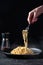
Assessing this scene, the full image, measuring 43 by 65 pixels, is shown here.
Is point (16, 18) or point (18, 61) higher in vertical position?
point (16, 18)

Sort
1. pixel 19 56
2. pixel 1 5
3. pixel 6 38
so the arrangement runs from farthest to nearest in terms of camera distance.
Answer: pixel 1 5 < pixel 6 38 < pixel 19 56

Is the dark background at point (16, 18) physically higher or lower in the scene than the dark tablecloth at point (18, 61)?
higher

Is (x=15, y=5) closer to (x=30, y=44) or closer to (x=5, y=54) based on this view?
(x=30, y=44)

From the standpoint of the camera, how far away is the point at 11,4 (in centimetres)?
210

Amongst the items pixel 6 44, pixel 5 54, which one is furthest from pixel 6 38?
pixel 5 54

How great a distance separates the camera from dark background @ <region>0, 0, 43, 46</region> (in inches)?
82.1

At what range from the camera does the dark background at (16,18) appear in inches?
82.1

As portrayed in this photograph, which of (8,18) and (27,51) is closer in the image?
(27,51)

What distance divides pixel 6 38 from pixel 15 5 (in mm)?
520

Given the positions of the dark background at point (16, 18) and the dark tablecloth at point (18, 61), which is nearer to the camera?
the dark tablecloth at point (18, 61)

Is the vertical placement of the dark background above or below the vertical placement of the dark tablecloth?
above

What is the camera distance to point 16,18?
6.90 ft

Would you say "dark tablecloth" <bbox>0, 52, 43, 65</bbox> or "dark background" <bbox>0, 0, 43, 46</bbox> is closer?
"dark tablecloth" <bbox>0, 52, 43, 65</bbox>

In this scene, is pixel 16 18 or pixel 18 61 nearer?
pixel 18 61
